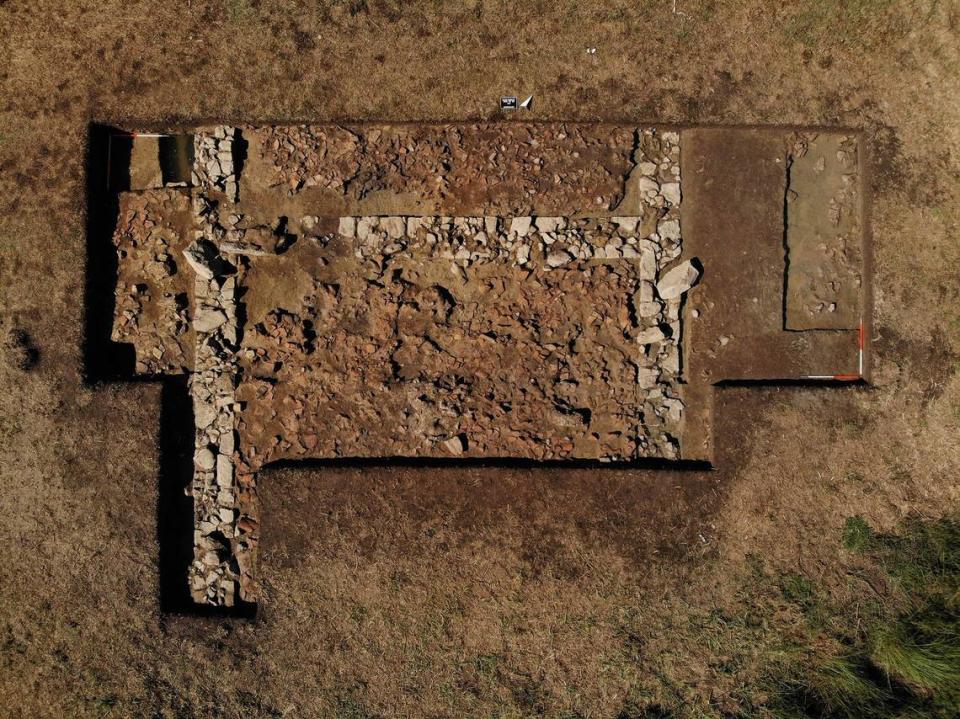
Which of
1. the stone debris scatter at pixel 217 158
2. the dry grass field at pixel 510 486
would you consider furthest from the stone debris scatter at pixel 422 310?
the dry grass field at pixel 510 486

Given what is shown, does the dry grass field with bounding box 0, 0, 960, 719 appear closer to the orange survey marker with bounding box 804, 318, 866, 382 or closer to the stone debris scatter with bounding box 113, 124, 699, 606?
the orange survey marker with bounding box 804, 318, 866, 382

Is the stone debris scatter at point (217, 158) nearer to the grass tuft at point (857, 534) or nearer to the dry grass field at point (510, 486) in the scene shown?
the dry grass field at point (510, 486)

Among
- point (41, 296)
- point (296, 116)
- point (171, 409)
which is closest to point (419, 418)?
point (171, 409)

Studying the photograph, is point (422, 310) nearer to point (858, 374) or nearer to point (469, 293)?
point (469, 293)

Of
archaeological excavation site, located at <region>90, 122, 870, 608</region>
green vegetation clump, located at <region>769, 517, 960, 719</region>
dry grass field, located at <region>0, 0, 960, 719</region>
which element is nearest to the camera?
green vegetation clump, located at <region>769, 517, 960, 719</region>

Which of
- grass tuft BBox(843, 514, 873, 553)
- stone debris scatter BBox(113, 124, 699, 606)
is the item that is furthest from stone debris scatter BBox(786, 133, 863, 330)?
grass tuft BBox(843, 514, 873, 553)

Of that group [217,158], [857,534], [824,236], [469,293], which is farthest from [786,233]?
[217,158]
